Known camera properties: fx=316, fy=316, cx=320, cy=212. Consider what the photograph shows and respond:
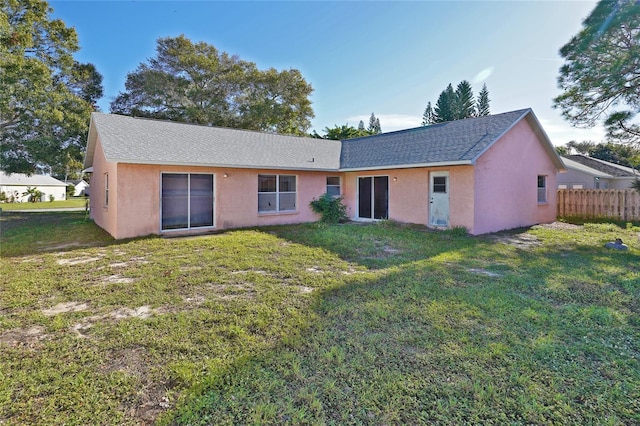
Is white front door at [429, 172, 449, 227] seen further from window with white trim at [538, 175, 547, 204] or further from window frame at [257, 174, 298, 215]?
window frame at [257, 174, 298, 215]

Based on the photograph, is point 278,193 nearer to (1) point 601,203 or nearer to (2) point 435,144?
(2) point 435,144

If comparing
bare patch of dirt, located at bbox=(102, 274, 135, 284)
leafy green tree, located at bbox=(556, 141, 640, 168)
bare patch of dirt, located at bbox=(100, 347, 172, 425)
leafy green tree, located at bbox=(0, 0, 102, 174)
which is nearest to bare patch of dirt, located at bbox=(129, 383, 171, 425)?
bare patch of dirt, located at bbox=(100, 347, 172, 425)

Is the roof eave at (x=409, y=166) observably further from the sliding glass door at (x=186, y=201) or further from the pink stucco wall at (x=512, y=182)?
the sliding glass door at (x=186, y=201)

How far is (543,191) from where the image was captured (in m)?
13.3

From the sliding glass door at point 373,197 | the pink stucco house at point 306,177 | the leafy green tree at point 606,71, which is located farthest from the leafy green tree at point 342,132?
the leafy green tree at point 606,71

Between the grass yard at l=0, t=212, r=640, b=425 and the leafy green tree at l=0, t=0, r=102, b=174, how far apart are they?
13336 millimetres

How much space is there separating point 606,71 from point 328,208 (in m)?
10.1

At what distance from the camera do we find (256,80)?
27406 millimetres

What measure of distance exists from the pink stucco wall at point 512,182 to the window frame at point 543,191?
135 millimetres

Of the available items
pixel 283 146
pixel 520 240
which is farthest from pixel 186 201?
pixel 520 240

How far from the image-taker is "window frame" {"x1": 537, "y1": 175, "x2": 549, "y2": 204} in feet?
43.2

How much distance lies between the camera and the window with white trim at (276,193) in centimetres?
1225

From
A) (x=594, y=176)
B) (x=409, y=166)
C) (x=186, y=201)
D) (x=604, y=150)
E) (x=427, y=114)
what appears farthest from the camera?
(x=427, y=114)

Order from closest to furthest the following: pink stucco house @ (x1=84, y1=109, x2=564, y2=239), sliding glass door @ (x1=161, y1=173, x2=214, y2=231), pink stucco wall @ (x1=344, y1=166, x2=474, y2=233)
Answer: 1. pink stucco house @ (x1=84, y1=109, x2=564, y2=239)
2. sliding glass door @ (x1=161, y1=173, x2=214, y2=231)
3. pink stucco wall @ (x1=344, y1=166, x2=474, y2=233)
